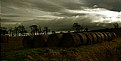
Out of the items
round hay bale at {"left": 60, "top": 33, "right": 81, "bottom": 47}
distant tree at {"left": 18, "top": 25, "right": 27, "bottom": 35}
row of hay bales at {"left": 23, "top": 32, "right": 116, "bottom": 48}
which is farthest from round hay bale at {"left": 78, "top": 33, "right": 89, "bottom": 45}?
distant tree at {"left": 18, "top": 25, "right": 27, "bottom": 35}

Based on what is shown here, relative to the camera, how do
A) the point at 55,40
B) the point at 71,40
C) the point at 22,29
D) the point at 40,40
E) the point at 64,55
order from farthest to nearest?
1. the point at 22,29
2. the point at 40,40
3. the point at 55,40
4. the point at 71,40
5. the point at 64,55

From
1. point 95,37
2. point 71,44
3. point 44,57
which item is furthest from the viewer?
point 95,37

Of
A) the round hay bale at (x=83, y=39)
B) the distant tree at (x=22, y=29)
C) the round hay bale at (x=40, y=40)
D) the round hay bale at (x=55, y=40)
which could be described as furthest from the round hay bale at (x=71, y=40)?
the distant tree at (x=22, y=29)

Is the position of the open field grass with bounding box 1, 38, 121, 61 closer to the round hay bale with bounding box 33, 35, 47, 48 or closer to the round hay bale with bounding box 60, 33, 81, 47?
the round hay bale with bounding box 60, 33, 81, 47

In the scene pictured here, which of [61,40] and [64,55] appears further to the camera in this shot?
[61,40]

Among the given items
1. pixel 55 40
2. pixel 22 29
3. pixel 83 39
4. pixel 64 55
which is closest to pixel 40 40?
pixel 55 40

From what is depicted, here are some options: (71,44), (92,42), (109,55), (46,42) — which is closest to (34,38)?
(46,42)

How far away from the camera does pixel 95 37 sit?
84.0ft

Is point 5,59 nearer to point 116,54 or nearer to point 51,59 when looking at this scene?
point 51,59

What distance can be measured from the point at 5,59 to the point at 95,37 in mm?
15106

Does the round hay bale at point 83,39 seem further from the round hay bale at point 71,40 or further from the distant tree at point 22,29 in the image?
the distant tree at point 22,29

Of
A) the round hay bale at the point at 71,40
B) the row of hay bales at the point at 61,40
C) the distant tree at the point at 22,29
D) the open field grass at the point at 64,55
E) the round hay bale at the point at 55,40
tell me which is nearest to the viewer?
the open field grass at the point at 64,55

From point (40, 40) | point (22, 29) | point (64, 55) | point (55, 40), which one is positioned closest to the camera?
point (64, 55)

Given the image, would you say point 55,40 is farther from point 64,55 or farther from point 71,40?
point 64,55
